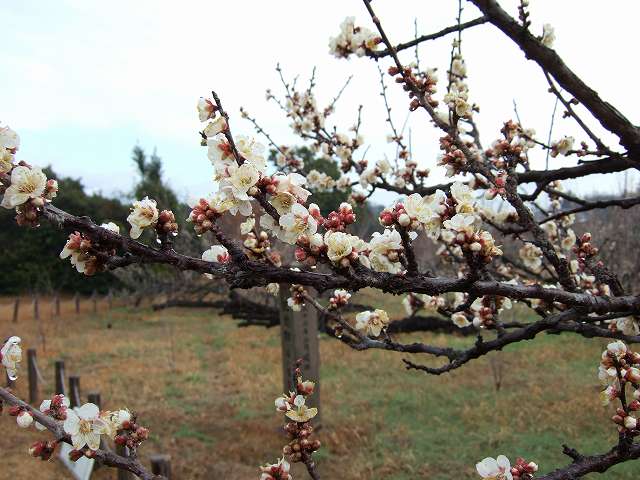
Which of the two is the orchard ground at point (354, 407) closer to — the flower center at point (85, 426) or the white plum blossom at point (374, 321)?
the white plum blossom at point (374, 321)

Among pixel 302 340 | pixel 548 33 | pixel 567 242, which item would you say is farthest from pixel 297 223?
pixel 302 340

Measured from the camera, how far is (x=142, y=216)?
115 cm

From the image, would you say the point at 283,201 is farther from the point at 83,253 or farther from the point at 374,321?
the point at 374,321

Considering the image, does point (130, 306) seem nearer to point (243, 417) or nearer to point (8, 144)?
point (243, 417)

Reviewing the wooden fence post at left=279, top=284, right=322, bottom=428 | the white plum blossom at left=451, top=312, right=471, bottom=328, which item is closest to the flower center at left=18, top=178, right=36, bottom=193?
the white plum blossom at left=451, top=312, right=471, bottom=328

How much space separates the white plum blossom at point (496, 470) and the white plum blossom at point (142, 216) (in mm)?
1016

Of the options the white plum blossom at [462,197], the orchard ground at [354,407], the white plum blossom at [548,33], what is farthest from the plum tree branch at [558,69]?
the orchard ground at [354,407]

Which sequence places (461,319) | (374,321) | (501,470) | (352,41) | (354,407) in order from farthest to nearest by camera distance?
(354,407)
(461,319)
(352,41)
(374,321)
(501,470)

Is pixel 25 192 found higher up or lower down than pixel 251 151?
lower down

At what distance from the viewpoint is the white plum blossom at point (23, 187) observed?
39.6 inches

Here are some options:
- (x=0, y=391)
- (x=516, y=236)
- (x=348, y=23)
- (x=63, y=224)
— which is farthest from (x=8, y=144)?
(x=516, y=236)

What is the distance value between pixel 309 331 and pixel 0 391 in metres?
3.97

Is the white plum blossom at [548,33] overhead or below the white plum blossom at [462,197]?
overhead

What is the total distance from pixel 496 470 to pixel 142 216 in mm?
1088
